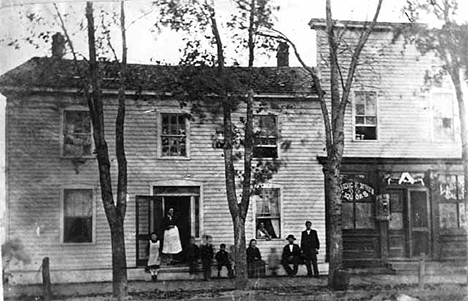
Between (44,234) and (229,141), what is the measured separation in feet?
2.83

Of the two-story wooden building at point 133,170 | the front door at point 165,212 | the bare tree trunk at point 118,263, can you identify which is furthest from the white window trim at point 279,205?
the bare tree trunk at point 118,263

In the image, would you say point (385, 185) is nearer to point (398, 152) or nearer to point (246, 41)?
point (398, 152)

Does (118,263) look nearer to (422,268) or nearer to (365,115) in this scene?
(365,115)

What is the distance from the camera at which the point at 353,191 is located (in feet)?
7.97

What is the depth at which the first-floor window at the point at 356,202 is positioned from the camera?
240 cm

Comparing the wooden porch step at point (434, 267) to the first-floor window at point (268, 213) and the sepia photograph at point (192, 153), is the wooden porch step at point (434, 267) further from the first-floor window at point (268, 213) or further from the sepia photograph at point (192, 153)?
the first-floor window at point (268, 213)

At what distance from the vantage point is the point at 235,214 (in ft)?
7.54

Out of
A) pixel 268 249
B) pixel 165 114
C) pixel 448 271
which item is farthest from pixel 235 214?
pixel 448 271

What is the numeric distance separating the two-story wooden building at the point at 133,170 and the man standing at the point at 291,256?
39 millimetres

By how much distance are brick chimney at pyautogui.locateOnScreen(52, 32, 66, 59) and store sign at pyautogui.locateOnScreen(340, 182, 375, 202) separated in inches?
52.2

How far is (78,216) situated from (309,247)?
3.20 feet

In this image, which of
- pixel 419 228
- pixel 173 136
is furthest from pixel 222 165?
pixel 419 228

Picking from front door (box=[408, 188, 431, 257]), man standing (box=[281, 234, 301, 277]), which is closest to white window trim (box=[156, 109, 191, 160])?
man standing (box=[281, 234, 301, 277])

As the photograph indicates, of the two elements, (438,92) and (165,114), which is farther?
(438,92)
